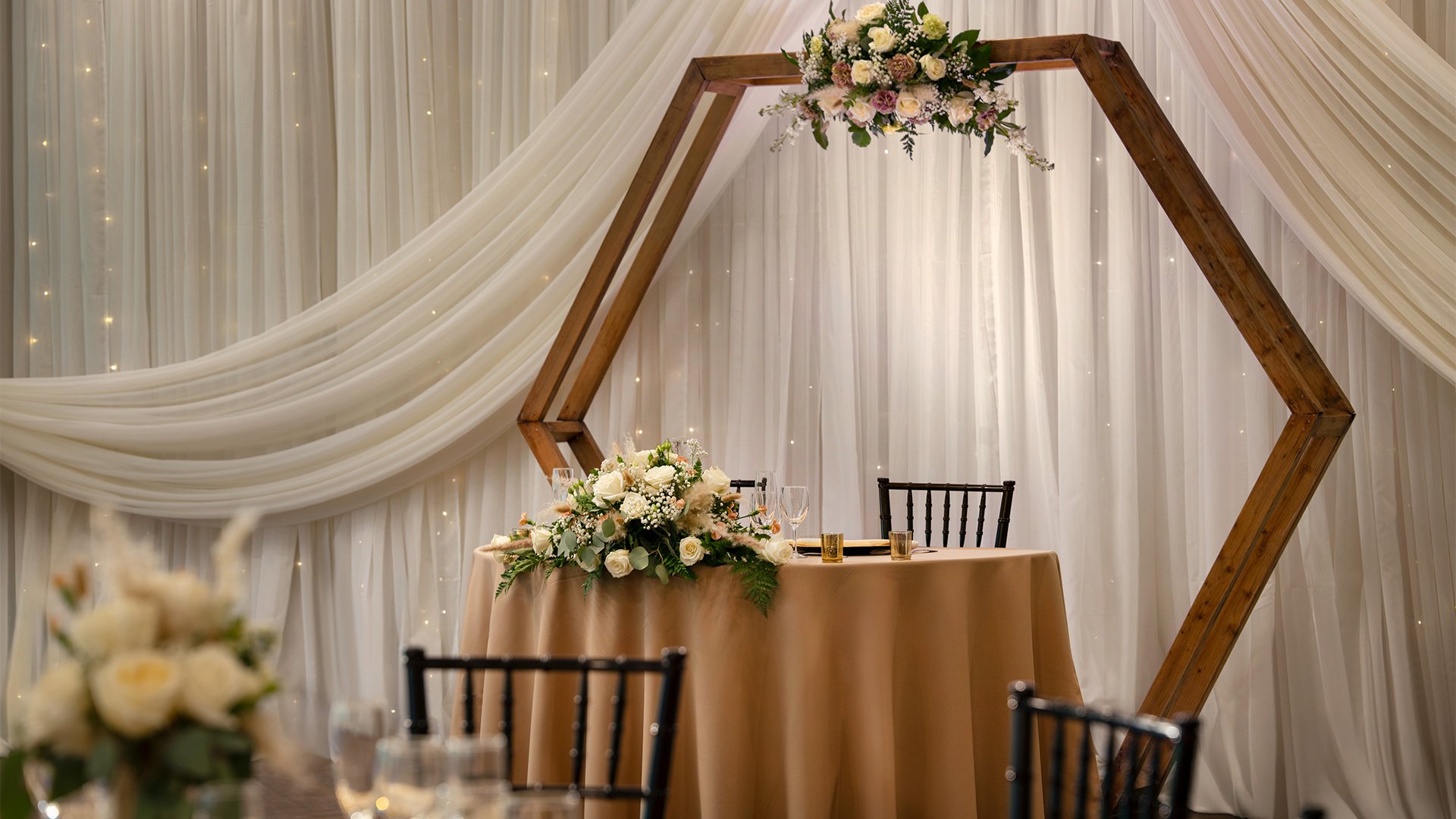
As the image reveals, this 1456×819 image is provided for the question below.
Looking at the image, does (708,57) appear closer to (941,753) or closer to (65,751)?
(941,753)

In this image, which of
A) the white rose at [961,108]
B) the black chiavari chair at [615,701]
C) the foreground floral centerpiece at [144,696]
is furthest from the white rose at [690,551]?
the foreground floral centerpiece at [144,696]

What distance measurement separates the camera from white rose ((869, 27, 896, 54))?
362cm

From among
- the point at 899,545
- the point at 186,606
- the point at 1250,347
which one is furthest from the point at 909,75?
the point at 186,606

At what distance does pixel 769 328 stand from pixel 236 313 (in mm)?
2181

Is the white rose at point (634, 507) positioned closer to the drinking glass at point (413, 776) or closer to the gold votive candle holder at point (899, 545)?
the gold votive candle holder at point (899, 545)

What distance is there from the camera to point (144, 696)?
1.08 meters

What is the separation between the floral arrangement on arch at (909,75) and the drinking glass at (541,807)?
2.68 metres

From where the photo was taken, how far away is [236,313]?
17.6 ft

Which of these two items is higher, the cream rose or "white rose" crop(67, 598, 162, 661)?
the cream rose

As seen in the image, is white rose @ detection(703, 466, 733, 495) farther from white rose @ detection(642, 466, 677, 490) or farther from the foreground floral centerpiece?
the foreground floral centerpiece

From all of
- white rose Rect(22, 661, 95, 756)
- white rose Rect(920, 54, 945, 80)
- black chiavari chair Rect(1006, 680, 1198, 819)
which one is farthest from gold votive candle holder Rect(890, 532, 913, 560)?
white rose Rect(22, 661, 95, 756)

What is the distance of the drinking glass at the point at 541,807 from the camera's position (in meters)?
1.29

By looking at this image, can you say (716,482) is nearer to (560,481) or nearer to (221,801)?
(560,481)

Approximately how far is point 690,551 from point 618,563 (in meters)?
0.18
